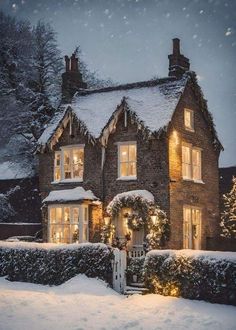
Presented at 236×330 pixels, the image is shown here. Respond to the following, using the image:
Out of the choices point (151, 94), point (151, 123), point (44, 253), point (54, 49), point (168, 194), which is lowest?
point (44, 253)

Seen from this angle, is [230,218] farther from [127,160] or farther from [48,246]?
[48,246]

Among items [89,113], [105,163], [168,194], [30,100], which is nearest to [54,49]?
[30,100]

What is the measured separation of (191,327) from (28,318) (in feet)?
14.6

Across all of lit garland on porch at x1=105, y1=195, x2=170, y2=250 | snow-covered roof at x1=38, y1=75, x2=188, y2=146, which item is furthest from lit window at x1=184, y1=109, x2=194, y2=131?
lit garland on porch at x1=105, y1=195, x2=170, y2=250

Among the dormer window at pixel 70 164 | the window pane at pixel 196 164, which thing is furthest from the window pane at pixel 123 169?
the window pane at pixel 196 164

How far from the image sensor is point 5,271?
848 inches

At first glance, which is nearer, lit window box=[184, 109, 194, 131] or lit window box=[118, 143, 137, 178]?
lit window box=[118, 143, 137, 178]

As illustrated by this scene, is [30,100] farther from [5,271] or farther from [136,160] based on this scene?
[5,271]

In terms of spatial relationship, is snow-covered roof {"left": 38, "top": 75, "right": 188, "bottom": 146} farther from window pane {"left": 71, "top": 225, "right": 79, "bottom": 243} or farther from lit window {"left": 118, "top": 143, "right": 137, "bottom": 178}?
window pane {"left": 71, "top": 225, "right": 79, "bottom": 243}

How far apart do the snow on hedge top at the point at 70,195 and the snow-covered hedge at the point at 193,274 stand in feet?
34.3

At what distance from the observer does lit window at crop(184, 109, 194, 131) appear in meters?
29.2

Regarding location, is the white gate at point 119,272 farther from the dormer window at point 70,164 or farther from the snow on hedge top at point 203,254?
the dormer window at point 70,164

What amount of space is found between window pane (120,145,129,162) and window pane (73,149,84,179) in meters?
2.70

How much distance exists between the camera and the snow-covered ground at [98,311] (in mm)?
13227
